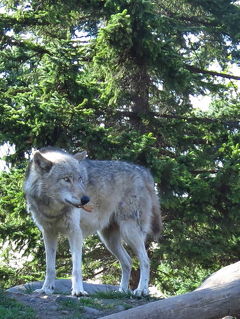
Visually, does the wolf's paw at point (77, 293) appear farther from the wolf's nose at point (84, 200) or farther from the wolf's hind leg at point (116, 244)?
the wolf's hind leg at point (116, 244)

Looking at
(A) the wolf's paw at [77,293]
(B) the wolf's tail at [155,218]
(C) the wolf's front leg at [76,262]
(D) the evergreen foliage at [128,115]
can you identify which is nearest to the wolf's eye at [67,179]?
(C) the wolf's front leg at [76,262]

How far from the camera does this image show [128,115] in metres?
15.7

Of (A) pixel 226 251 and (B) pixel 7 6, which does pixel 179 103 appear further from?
(B) pixel 7 6

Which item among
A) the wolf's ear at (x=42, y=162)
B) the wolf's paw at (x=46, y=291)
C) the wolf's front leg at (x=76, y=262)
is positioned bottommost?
the wolf's paw at (x=46, y=291)

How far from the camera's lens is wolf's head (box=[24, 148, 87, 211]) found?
28.8ft

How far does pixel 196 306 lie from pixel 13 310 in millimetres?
2240

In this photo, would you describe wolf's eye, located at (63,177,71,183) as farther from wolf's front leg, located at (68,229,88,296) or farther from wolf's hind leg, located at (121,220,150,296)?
wolf's hind leg, located at (121,220,150,296)

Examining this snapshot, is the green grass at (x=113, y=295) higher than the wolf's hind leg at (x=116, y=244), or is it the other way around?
the wolf's hind leg at (x=116, y=244)

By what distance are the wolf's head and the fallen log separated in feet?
8.98

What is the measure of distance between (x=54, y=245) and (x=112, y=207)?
1.26 metres

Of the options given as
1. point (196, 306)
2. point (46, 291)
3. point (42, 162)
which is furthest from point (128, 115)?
point (196, 306)

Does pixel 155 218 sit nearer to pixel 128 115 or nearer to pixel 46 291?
pixel 46 291

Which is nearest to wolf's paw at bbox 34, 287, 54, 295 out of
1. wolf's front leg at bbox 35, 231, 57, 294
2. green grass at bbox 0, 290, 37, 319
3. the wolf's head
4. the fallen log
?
wolf's front leg at bbox 35, 231, 57, 294

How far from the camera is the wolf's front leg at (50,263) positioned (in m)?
8.89
